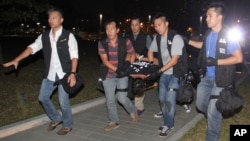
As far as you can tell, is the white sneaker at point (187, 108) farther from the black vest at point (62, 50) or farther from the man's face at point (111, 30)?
the black vest at point (62, 50)

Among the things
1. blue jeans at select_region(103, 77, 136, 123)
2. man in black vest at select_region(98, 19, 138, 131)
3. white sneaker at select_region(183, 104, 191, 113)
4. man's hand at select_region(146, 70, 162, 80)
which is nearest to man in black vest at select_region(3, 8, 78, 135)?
man in black vest at select_region(98, 19, 138, 131)

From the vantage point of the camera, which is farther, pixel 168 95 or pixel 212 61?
pixel 168 95

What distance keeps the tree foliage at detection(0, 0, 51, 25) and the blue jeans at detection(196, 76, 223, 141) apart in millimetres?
8395

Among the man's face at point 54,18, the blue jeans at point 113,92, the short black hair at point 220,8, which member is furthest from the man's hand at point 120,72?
the short black hair at point 220,8

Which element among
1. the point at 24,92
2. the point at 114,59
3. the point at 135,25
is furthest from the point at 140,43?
the point at 24,92

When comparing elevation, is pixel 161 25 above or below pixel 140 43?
above

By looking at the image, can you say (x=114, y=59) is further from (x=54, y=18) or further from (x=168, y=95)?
(x=54, y=18)

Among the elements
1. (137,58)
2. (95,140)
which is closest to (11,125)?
(95,140)

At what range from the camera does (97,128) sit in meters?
6.52

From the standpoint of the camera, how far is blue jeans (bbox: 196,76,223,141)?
15.9ft

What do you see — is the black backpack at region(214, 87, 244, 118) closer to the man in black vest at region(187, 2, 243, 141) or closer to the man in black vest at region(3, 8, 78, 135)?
the man in black vest at region(187, 2, 243, 141)

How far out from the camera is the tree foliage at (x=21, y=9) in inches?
472

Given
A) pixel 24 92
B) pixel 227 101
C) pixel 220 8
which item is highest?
pixel 220 8

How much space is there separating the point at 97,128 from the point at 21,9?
7.79m
